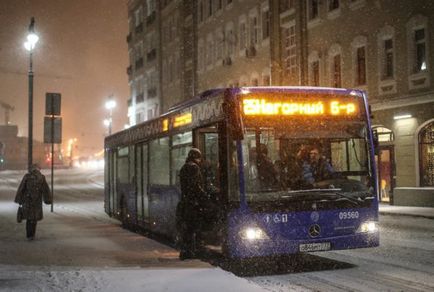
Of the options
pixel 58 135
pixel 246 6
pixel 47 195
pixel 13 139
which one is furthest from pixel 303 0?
pixel 13 139

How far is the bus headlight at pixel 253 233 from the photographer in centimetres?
972

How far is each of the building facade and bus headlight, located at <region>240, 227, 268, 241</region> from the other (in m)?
16.9

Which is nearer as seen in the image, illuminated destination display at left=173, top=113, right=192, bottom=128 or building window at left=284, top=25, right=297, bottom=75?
illuminated destination display at left=173, top=113, right=192, bottom=128

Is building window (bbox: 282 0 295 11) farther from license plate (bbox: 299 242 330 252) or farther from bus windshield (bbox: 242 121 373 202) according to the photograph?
license plate (bbox: 299 242 330 252)

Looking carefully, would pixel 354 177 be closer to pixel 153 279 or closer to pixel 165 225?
pixel 153 279

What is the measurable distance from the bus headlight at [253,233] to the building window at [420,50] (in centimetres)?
1812

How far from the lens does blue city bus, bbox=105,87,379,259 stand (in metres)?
9.73

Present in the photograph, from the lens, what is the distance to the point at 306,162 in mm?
9938

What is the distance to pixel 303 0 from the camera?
1318 inches

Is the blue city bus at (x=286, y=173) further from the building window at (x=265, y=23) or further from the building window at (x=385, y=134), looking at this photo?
the building window at (x=265, y=23)

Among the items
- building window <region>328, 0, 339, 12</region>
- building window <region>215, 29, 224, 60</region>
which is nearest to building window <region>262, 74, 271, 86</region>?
building window <region>328, 0, 339, 12</region>

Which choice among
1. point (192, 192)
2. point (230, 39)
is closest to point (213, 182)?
point (192, 192)

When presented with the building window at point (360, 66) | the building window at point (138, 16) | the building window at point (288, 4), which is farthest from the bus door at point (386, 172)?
the building window at point (138, 16)

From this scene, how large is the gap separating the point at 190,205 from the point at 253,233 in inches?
58.8
